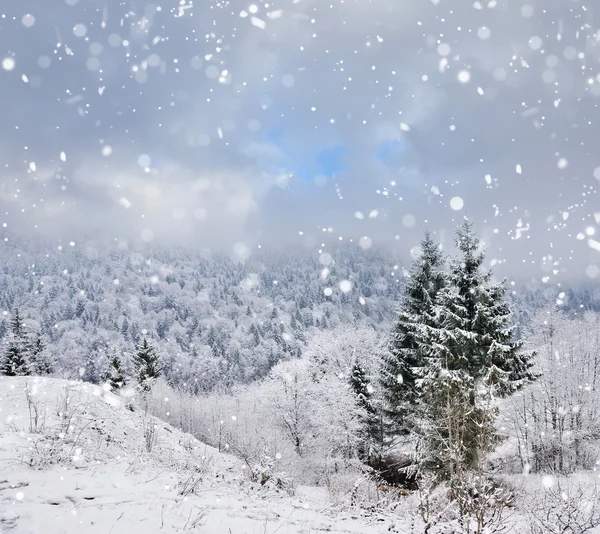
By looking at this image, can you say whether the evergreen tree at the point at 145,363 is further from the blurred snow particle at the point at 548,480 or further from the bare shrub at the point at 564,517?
the bare shrub at the point at 564,517

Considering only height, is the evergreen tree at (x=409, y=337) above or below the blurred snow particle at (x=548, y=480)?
above

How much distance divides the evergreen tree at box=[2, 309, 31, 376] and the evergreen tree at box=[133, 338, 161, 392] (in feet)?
38.1

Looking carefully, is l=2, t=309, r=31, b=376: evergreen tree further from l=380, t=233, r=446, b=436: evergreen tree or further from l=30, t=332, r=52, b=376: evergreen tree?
l=380, t=233, r=446, b=436: evergreen tree

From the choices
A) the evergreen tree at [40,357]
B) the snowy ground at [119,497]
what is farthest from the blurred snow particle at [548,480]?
the evergreen tree at [40,357]

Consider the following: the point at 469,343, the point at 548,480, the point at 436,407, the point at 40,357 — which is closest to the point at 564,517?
the point at 436,407

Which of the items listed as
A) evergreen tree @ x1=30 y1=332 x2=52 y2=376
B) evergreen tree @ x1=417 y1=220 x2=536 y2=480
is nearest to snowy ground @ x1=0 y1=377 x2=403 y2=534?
evergreen tree @ x1=417 y1=220 x2=536 y2=480

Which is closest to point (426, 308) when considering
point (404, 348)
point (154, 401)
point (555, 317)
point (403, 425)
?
point (404, 348)

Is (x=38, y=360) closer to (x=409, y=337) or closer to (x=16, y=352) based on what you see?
(x=16, y=352)

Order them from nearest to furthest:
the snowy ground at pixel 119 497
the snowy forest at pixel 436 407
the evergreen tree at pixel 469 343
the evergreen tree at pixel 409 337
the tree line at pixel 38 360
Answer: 1. the snowy ground at pixel 119 497
2. the snowy forest at pixel 436 407
3. the evergreen tree at pixel 469 343
4. the evergreen tree at pixel 409 337
5. the tree line at pixel 38 360

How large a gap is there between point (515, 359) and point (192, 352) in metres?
155

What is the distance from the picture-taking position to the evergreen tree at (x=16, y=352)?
3566 centimetres

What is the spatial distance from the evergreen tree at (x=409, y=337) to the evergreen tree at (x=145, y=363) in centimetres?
3244

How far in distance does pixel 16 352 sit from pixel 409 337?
1431 inches

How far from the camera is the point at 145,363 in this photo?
4706cm
